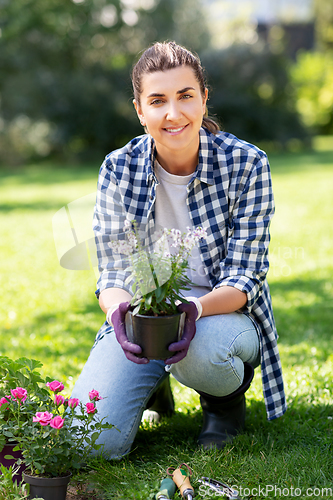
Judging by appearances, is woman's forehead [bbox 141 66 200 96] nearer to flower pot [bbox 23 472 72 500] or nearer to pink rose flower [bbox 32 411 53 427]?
pink rose flower [bbox 32 411 53 427]

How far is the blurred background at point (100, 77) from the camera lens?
689 inches

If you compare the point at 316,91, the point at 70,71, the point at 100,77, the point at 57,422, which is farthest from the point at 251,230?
the point at 316,91

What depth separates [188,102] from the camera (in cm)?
212

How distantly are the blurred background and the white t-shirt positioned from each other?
14967 millimetres

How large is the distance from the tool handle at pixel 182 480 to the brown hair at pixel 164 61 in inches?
57.4

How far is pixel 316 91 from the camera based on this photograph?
2711 cm

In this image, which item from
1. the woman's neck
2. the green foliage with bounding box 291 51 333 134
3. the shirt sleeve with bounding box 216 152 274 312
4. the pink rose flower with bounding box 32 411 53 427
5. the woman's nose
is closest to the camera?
the pink rose flower with bounding box 32 411 53 427

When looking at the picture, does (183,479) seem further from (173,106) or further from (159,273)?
(173,106)

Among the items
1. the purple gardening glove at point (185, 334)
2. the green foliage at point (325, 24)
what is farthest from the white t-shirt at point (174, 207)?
the green foliage at point (325, 24)

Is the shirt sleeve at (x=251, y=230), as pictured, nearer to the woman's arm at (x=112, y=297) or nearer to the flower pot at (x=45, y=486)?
the woman's arm at (x=112, y=297)

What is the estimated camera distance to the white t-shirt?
7.52 feet

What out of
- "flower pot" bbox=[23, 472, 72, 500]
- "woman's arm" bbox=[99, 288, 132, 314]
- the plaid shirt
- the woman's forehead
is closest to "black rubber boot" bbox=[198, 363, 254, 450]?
the plaid shirt

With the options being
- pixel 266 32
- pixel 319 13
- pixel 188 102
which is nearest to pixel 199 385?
pixel 188 102

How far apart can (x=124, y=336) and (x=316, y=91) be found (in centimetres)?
2764
